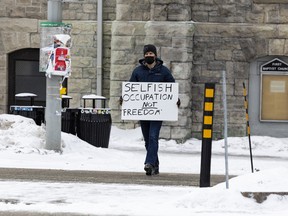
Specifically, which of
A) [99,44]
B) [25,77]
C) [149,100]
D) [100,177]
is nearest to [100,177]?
[100,177]


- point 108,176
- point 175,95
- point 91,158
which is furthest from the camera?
point 91,158

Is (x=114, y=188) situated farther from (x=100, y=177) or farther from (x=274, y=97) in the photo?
(x=274, y=97)

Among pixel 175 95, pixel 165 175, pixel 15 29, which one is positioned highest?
pixel 15 29

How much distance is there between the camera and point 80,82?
2045 cm

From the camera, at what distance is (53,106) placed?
1349cm

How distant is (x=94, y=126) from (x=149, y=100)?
3.91m

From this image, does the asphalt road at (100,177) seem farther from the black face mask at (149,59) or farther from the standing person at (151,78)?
the black face mask at (149,59)

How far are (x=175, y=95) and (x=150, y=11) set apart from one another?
851cm

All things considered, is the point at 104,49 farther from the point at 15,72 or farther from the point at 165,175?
the point at 165,175

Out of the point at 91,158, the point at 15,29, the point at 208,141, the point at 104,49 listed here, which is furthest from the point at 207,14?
the point at 208,141

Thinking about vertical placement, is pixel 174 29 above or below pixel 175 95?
above

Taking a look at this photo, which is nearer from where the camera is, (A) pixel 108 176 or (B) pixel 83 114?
(A) pixel 108 176

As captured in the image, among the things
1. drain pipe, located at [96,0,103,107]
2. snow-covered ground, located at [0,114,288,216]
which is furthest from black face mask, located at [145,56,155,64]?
drain pipe, located at [96,0,103,107]

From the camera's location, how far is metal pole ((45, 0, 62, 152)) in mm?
13422
